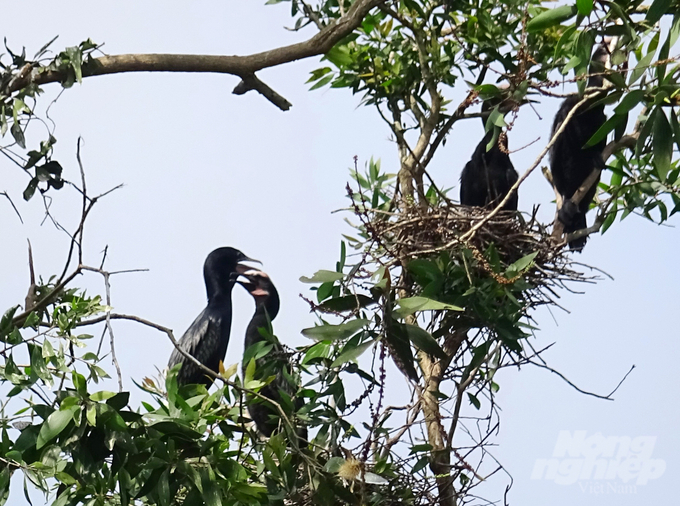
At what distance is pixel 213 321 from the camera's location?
11.1ft

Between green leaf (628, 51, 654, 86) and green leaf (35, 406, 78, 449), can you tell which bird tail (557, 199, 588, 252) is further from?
green leaf (35, 406, 78, 449)

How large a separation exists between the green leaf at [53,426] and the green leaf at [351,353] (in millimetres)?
568

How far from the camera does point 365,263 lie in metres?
2.26

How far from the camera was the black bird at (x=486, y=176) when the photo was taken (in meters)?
3.20

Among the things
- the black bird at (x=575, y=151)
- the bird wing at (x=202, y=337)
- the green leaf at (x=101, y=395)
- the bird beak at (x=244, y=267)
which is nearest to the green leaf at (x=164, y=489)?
the green leaf at (x=101, y=395)

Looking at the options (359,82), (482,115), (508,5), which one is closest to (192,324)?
(359,82)

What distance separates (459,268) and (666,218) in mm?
1023

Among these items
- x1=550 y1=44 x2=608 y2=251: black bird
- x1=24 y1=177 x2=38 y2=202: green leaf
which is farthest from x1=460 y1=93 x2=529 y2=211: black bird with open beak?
x1=24 y1=177 x2=38 y2=202: green leaf

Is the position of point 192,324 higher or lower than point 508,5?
lower

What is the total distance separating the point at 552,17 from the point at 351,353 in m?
0.82

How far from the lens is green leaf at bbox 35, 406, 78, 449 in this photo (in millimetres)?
1756

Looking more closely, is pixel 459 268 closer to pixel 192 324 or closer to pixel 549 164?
pixel 549 164

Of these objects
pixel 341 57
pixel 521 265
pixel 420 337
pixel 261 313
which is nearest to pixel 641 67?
pixel 521 265

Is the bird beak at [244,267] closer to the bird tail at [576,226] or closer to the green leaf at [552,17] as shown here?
the bird tail at [576,226]
